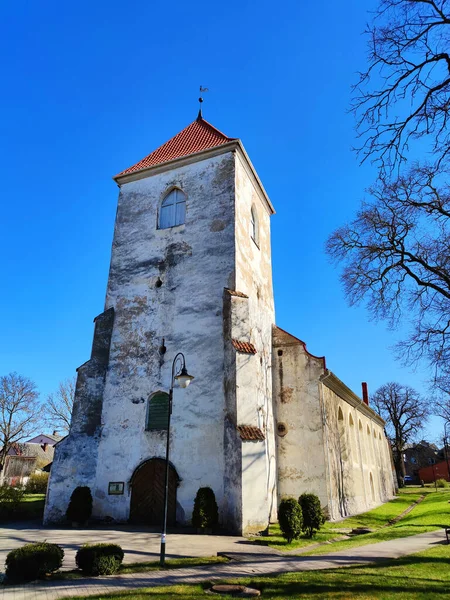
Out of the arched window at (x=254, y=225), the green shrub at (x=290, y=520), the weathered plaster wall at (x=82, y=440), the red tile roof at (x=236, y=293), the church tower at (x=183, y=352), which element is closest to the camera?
the green shrub at (x=290, y=520)

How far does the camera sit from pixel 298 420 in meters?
19.1

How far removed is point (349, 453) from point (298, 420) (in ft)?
24.2

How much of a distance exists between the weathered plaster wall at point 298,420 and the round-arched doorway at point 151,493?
538 centimetres

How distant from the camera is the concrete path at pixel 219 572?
266 inches

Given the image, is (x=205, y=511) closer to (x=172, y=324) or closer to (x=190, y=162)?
(x=172, y=324)

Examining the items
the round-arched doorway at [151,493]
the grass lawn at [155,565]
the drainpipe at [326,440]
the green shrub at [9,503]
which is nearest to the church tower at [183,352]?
the round-arched doorway at [151,493]

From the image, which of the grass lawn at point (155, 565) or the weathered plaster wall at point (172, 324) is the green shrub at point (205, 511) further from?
the grass lawn at point (155, 565)

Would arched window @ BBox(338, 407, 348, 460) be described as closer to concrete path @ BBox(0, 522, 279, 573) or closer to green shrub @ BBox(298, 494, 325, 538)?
green shrub @ BBox(298, 494, 325, 538)

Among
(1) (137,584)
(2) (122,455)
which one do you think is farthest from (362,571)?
(2) (122,455)

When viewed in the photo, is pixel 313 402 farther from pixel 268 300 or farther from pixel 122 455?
pixel 122 455

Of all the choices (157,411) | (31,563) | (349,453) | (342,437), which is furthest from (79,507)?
(349,453)

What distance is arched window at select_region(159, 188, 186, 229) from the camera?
65.0 ft

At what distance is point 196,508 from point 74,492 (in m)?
4.85

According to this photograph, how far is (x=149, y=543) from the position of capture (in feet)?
38.0
